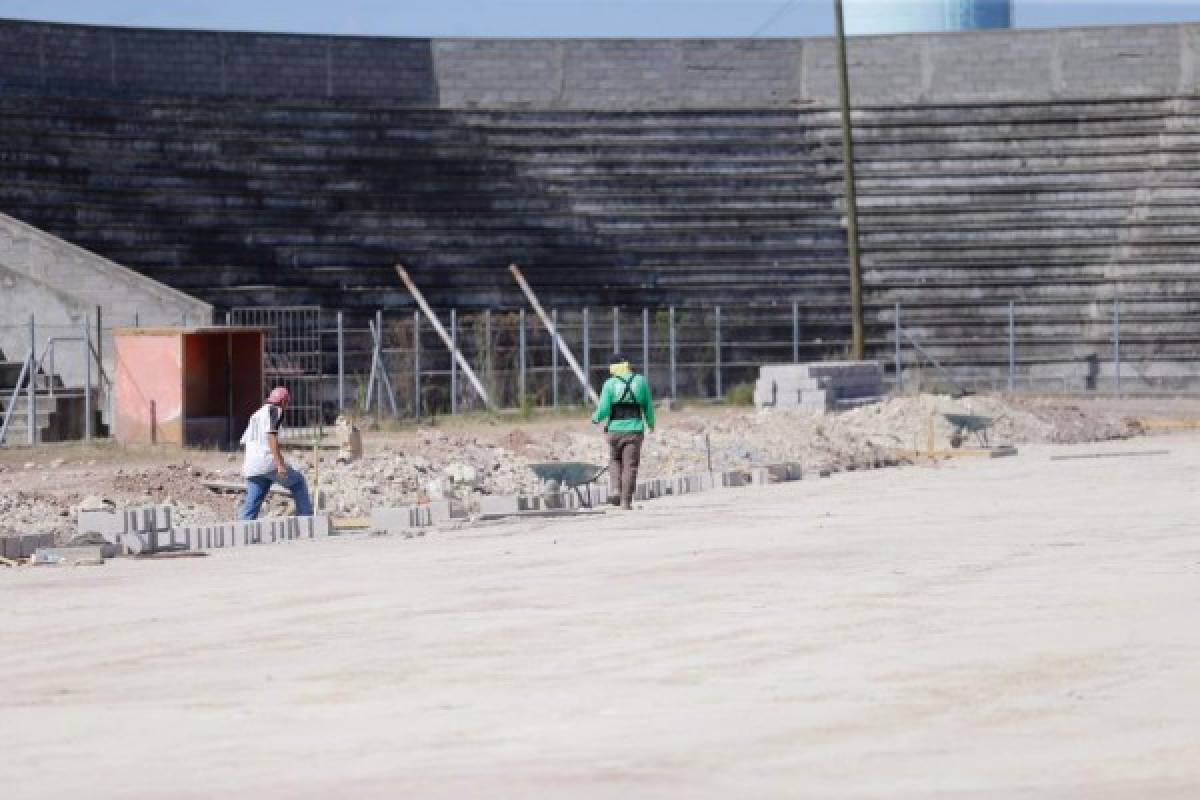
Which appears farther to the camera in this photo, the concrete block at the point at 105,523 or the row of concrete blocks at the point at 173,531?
the concrete block at the point at 105,523

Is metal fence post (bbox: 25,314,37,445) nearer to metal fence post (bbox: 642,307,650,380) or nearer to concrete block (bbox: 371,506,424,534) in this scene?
concrete block (bbox: 371,506,424,534)

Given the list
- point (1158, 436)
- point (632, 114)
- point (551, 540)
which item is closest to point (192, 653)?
point (551, 540)

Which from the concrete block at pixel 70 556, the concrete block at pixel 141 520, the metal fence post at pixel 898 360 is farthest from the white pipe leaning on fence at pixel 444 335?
the concrete block at pixel 70 556

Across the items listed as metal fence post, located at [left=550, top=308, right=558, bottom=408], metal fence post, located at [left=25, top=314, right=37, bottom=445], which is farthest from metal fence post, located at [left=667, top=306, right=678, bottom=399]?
metal fence post, located at [left=25, top=314, right=37, bottom=445]

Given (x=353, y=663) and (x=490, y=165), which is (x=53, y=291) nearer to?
(x=490, y=165)

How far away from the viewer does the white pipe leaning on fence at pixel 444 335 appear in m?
40.8

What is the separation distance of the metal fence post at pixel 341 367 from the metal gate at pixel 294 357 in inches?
13.4

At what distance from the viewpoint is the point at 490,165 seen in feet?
162

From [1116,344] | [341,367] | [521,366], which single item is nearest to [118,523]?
[341,367]

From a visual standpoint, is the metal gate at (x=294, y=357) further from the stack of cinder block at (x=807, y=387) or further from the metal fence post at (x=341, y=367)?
the stack of cinder block at (x=807, y=387)

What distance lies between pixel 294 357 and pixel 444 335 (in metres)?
3.26

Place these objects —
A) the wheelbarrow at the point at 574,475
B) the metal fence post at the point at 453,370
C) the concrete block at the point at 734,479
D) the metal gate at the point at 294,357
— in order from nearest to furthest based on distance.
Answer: the wheelbarrow at the point at 574,475 < the concrete block at the point at 734,479 < the metal gate at the point at 294,357 < the metal fence post at the point at 453,370

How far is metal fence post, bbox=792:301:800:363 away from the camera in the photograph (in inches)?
1786

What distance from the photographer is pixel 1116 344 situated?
1833 inches
